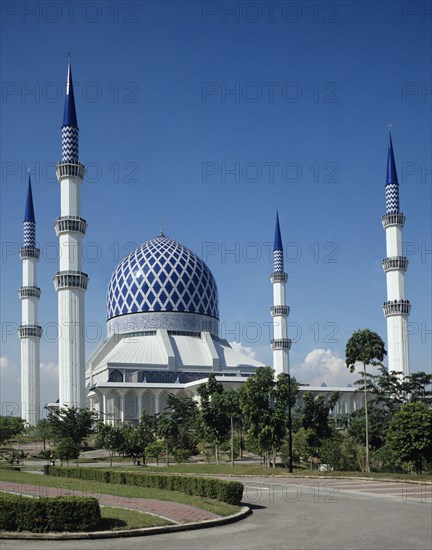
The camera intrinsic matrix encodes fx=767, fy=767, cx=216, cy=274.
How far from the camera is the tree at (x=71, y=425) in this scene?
5069 cm

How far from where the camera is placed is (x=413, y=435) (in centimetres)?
3378

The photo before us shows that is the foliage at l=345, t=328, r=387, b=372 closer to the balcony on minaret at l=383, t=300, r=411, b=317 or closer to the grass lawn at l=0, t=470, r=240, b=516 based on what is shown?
the grass lawn at l=0, t=470, r=240, b=516

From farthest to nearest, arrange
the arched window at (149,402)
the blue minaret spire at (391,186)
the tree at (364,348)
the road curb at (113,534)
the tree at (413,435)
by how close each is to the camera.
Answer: the arched window at (149,402)
the blue minaret spire at (391,186)
the tree at (364,348)
the tree at (413,435)
the road curb at (113,534)

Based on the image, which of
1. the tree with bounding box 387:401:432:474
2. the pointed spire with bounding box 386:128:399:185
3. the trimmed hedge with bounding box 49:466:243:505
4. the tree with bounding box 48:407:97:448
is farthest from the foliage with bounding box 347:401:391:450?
the pointed spire with bounding box 386:128:399:185

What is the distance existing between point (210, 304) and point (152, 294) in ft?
24.1

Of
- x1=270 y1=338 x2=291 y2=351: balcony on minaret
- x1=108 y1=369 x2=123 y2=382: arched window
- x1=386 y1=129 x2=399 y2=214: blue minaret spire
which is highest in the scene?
x1=386 y1=129 x2=399 y2=214: blue minaret spire

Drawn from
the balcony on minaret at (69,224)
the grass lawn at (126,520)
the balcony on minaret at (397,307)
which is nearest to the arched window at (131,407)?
the balcony on minaret at (69,224)

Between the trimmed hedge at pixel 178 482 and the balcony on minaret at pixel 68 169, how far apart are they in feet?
101

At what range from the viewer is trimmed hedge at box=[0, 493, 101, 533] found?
14875 millimetres

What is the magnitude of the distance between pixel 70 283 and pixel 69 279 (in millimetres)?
300

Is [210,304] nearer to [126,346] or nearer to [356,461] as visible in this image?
[126,346]

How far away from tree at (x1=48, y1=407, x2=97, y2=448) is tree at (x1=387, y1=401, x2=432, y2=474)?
2364 centimetres

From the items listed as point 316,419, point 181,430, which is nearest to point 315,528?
point 316,419

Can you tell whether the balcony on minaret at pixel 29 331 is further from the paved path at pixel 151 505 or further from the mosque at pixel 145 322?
the paved path at pixel 151 505
